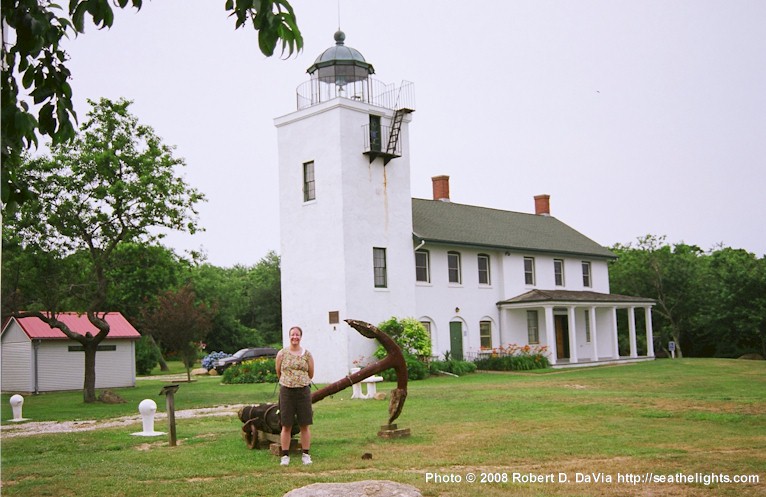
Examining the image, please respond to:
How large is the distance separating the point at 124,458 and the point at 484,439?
5.22 metres

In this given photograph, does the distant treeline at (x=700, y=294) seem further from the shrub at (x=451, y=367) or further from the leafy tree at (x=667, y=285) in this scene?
the shrub at (x=451, y=367)

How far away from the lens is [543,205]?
4759cm

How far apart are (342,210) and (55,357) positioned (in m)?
12.9

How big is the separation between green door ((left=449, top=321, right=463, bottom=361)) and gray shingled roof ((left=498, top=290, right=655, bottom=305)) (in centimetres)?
314

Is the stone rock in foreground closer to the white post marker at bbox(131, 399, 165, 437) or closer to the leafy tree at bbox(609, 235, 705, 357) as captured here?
the white post marker at bbox(131, 399, 165, 437)

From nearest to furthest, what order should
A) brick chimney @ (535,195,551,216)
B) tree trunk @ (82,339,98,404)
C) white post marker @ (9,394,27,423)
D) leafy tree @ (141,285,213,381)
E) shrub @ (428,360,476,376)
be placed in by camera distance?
1. white post marker @ (9,394,27,423)
2. tree trunk @ (82,339,98,404)
3. shrub @ (428,360,476,376)
4. leafy tree @ (141,285,213,381)
5. brick chimney @ (535,195,551,216)

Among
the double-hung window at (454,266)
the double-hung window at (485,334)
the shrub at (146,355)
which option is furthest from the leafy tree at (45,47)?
the shrub at (146,355)

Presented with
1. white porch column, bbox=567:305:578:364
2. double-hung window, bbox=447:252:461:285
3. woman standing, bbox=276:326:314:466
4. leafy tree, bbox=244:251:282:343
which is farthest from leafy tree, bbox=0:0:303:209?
leafy tree, bbox=244:251:282:343

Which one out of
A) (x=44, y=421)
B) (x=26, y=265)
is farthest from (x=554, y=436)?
(x=26, y=265)

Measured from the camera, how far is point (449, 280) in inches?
1366

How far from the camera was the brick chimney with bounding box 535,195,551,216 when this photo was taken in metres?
47.4

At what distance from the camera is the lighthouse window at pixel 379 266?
1230 inches

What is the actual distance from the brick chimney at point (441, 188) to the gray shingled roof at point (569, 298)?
21.8 feet

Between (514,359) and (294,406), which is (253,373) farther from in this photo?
(294,406)
